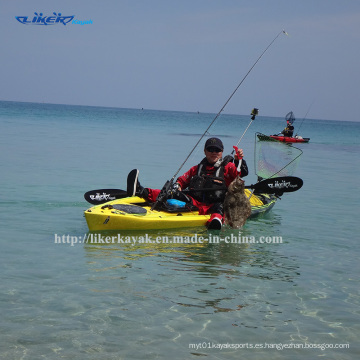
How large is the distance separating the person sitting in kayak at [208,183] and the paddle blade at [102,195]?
0.31 m

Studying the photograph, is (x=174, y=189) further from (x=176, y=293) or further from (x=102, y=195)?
(x=176, y=293)

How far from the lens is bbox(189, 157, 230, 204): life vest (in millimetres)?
9766

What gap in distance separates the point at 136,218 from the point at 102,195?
134 cm

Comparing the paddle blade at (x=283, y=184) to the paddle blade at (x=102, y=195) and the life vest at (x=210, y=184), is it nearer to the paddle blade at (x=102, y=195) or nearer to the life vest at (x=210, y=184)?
the life vest at (x=210, y=184)

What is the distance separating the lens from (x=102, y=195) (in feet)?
32.8

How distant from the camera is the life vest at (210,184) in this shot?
9.77m

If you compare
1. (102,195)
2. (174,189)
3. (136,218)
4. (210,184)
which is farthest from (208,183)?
(102,195)

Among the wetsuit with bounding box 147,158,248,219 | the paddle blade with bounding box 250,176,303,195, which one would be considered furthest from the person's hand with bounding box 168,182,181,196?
the paddle blade with bounding box 250,176,303,195

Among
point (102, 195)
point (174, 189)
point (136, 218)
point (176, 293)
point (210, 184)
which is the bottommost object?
point (176, 293)

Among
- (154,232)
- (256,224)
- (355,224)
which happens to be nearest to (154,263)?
(154,232)

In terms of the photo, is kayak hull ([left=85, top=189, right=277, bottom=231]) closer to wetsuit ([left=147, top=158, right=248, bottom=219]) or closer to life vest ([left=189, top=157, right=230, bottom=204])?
wetsuit ([left=147, top=158, right=248, bottom=219])

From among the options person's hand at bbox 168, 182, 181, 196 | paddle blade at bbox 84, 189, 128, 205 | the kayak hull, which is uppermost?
person's hand at bbox 168, 182, 181, 196

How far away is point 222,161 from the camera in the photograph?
9906 mm

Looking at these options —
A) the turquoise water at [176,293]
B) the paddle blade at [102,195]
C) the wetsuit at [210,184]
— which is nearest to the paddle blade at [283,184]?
the turquoise water at [176,293]
